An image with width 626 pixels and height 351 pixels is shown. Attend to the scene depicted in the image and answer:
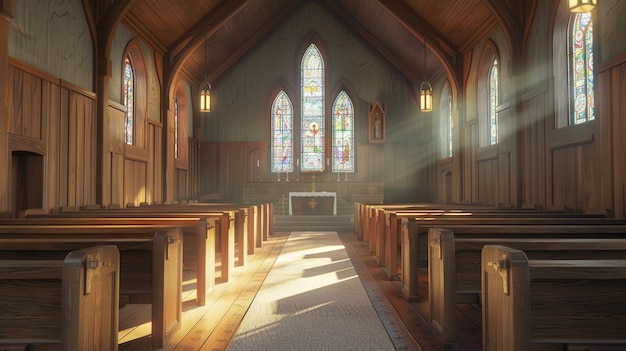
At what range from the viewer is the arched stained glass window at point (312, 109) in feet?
54.5

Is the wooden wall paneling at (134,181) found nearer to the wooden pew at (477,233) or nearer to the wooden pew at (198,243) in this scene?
the wooden pew at (198,243)

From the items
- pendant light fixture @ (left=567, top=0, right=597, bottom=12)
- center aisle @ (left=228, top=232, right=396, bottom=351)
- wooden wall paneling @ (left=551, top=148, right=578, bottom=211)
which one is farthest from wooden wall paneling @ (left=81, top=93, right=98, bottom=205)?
wooden wall paneling @ (left=551, top=148, right=578, bottom=211)

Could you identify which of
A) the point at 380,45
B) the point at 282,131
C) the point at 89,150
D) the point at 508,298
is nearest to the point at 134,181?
the point at 89,150

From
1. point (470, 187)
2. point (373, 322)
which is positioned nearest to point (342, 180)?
point (470, 187)

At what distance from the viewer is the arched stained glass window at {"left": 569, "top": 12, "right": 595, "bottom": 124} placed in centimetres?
759

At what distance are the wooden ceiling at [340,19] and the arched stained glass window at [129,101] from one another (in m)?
0.83

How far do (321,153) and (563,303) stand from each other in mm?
14797

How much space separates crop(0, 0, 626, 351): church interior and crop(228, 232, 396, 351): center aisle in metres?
0.30

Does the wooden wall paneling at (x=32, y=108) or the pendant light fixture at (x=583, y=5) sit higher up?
the pendant light fixture at (x=583, y=5)

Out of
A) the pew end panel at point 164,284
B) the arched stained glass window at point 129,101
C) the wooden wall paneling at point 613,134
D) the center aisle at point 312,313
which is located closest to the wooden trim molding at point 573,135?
the wooden wall paneling at point 613,134

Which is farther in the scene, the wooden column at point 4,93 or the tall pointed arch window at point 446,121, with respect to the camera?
the tall pointed arch window at point 446,121

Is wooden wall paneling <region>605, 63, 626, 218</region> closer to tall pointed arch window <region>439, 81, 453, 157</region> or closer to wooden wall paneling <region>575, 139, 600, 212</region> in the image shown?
wooden wall paneling <region>575, 139, 600, 212</region>

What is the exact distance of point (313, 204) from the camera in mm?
13992

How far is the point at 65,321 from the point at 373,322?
2.34 meters
